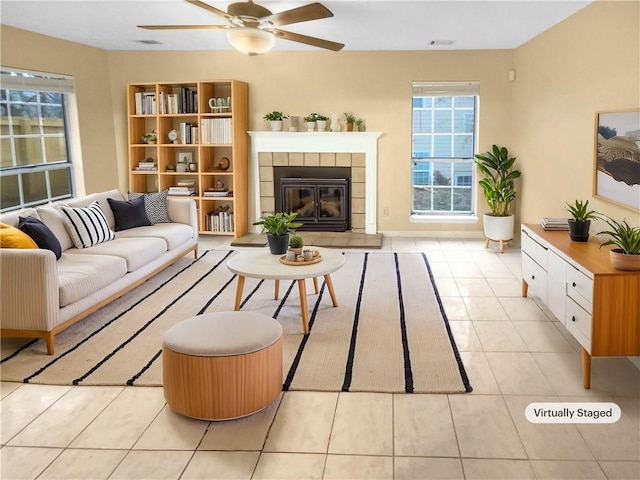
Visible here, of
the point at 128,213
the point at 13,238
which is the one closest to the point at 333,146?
the point at 128,213

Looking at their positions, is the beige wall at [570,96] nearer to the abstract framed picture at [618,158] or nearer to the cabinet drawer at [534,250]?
the abstract framed picture at [618,158]

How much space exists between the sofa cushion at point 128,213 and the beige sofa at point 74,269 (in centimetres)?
6

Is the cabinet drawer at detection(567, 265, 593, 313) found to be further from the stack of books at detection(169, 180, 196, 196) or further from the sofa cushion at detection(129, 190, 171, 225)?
the stack of books at detection(169, 180, 196, 196)

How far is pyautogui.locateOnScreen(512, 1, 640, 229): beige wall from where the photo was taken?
4020mm

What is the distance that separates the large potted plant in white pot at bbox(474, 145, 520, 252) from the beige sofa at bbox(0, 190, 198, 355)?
3260 millimetres

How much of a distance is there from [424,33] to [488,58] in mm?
1471

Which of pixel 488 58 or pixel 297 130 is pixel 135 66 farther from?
pixel 488 58

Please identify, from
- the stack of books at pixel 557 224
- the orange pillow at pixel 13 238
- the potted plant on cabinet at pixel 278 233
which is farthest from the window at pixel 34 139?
the stack of books at pixel 557 224

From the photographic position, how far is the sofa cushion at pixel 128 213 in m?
5.70

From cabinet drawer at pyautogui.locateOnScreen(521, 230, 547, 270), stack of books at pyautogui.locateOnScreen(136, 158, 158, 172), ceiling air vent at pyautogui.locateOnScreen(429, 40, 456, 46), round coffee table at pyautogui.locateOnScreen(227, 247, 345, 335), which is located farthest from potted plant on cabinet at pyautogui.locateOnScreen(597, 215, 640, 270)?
stack of books at pyautogui.locateOnScreen(136, 158, 158, 172)

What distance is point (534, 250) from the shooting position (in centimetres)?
448

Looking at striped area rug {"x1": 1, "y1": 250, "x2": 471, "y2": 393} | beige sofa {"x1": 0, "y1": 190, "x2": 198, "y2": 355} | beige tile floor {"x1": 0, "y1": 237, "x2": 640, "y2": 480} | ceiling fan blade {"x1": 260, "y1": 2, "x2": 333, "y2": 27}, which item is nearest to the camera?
beige tile floor {"x1": 0, "y1": 237, "x2": 640, "y2": 480}

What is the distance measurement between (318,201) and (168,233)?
8.06ft

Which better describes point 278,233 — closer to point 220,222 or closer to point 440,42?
point 220,222
